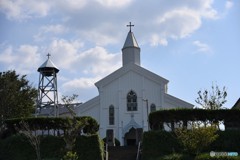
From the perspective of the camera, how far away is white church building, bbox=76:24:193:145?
44312 mm

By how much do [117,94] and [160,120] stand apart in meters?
19.2

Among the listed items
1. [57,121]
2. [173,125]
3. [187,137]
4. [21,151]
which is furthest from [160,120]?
[21,151]

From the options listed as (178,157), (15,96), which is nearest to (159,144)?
(178,157)

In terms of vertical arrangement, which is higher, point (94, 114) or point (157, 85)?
point (157, 85)

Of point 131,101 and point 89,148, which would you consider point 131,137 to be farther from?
point 89,148

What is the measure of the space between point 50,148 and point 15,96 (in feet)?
A: 41.5

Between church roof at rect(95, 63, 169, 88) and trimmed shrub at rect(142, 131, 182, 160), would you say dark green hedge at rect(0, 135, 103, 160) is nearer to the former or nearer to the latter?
trimmed shrub at rect(142, 131, 182, 160)

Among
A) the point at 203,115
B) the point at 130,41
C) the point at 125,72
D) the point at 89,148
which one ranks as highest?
the point at 130,41

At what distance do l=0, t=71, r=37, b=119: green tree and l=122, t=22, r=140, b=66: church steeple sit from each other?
559 inches

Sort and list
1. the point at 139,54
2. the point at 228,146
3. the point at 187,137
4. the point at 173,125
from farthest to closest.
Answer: the point at 139,54 < the point at 173,125 < the point at 228,146 < the point at 187,137

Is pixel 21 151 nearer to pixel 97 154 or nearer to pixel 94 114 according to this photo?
pixel 97 154

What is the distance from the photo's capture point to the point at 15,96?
3691 centimetres

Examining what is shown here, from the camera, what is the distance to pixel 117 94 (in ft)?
149

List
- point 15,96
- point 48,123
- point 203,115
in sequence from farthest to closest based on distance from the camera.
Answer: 1. point 15,96
2. point 48,123
3. point 203,115
